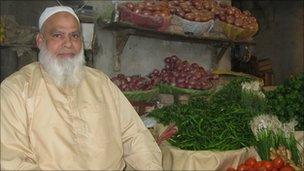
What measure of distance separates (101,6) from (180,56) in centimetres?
149

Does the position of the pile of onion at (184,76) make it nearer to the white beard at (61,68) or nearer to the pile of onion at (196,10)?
the pile of onion at (196,10)

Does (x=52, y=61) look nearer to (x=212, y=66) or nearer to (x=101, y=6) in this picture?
(x=101, y=6)

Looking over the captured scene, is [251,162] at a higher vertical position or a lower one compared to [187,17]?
lower

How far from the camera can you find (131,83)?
17.1ft

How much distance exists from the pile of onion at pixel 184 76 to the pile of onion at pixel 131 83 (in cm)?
19

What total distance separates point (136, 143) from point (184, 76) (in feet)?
7.71

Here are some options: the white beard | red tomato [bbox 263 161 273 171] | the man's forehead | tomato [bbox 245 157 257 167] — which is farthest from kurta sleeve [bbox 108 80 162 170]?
red tomato [bbox 263 161 273 171]

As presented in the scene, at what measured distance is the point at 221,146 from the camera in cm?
366

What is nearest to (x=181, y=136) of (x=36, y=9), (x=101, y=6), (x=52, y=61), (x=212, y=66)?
(x=52, y=61)

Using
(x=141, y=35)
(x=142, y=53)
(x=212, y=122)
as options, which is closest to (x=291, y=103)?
(x=212, y=122)

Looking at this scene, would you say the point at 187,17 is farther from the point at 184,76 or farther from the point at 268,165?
the point at 268,165

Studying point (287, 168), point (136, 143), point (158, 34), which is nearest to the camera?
point (136, 143)

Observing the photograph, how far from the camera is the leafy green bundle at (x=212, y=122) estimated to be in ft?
12.1

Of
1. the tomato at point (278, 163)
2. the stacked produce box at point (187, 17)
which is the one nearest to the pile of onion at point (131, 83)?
the stacked produce box at point (187, 17)
